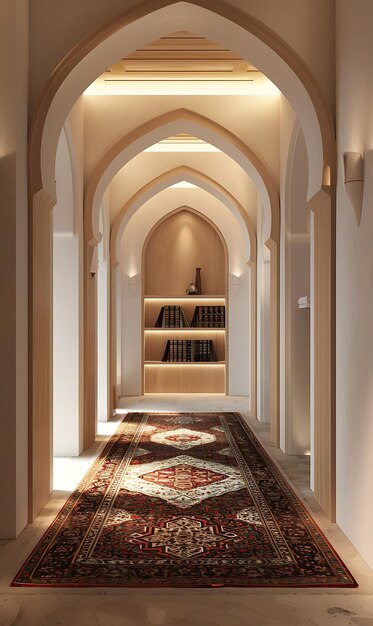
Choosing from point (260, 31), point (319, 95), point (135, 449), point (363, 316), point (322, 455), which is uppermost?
point (260, 31)

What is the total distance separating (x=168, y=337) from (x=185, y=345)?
462mm

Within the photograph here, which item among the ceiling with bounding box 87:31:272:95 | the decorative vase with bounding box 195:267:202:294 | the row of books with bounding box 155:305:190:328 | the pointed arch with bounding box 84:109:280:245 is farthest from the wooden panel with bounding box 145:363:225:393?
the ceiling with bounding box 87:31:272:95

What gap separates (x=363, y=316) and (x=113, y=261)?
6550 millimetres

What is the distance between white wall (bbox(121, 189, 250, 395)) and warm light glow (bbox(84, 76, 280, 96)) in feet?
17.0

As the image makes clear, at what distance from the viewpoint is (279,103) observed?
753 cm

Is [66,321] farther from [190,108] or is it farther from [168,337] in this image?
[168,337]

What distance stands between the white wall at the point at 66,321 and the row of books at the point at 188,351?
6.05 m

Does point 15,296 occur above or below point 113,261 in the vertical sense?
below

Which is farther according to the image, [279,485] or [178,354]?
[178,354]

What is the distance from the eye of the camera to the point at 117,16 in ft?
15.2

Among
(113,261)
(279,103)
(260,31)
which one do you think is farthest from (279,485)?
(113,261)

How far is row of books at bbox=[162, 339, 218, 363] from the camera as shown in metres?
13.0

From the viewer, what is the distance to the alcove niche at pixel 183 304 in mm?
13078

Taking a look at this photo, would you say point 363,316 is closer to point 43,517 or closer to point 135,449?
point 43,517
